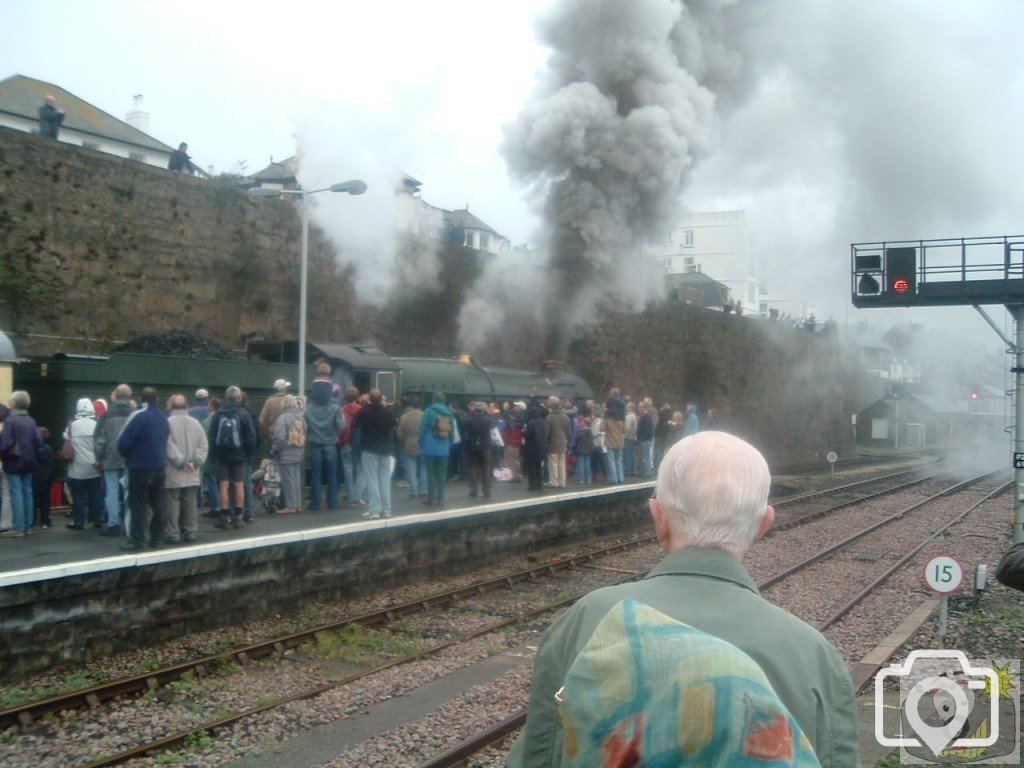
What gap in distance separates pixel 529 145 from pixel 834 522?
11.6m

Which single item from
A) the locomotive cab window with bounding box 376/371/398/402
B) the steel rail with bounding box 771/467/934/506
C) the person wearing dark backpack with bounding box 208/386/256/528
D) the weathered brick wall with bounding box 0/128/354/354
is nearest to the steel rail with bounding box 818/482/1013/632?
the steel rail with bounding box 771/467/934/506

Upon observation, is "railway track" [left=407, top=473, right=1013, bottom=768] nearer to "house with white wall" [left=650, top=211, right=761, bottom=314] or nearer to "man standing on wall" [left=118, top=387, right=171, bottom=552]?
"man standing on wall" [left=118, top=387, right=171, bottom=552]

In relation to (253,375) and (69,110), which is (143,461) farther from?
(69,110)

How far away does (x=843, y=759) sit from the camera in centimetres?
157

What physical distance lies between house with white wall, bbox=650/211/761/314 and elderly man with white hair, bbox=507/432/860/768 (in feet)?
205

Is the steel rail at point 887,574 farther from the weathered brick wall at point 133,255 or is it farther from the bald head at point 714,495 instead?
the weathered brick wall at point 133,255

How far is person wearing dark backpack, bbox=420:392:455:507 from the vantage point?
1186 cm

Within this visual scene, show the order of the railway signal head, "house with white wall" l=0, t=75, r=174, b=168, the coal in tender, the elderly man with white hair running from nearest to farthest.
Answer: the elderly man with white hair, the railway signal head, the coal in tender, "house with white wall" l=0, t=75, r=174, b=168

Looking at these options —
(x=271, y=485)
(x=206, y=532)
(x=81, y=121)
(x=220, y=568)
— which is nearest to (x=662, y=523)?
(x=220, y=568)

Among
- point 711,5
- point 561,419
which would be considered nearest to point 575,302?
point 711,5

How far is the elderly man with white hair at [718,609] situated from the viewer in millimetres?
1549

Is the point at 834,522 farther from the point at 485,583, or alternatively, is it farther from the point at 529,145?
the point at 529,145

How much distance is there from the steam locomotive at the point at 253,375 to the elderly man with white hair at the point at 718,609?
11390mm

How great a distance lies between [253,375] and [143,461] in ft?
17.9
